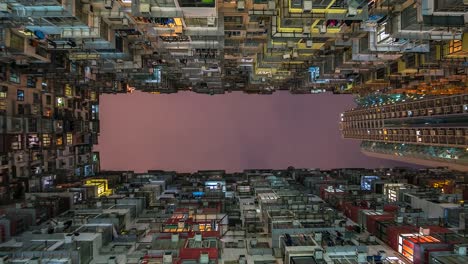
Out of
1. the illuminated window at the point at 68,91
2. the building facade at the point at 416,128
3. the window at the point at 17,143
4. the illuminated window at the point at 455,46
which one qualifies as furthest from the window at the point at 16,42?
the building facade at the point at 416,128

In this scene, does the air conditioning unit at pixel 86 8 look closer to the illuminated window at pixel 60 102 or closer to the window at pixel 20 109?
the window at pixel 20 109

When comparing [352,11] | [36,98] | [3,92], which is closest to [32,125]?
[36,98]

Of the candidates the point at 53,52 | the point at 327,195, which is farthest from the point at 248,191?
the point at 53,52

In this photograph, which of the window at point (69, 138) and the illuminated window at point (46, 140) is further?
the window at point (69, 138)

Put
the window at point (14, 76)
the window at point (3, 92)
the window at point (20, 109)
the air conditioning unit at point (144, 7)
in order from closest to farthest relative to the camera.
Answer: the air conditioning unit at point (144, 7)
the window at point (3, 92)
the window at point (14, 76)
the window at point (20, 109)

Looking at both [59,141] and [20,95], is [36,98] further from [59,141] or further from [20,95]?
[59,141]

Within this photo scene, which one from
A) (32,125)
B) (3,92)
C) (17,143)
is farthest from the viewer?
(32,125)

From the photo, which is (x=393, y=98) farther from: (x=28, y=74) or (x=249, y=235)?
(x=28, y=74)

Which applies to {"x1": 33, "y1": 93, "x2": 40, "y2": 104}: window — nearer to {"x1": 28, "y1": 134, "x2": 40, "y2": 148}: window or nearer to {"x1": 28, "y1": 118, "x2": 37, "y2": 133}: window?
{"x1": 28, "y1": 118, "x2": 37, "y2": 133}: window

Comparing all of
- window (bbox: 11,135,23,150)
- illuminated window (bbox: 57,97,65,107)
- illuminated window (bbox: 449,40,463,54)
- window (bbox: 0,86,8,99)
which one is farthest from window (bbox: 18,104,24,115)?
illuminated window (bbox: 449,40,463,54)
